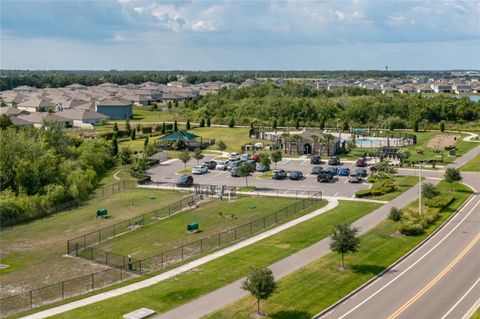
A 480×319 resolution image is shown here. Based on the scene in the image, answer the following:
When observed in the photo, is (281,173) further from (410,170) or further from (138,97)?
(138,97)

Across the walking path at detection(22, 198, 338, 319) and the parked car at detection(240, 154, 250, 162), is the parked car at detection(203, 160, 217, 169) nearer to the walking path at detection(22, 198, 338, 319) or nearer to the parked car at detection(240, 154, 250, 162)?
the parked car at detection(240, 154, 250, 162)

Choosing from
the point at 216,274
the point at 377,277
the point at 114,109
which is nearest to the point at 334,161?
the point at 377,277

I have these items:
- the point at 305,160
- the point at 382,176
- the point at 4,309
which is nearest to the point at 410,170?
the point at 382,176

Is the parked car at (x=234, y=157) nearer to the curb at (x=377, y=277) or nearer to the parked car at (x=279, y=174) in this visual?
the parked car at (x=279, y=174)

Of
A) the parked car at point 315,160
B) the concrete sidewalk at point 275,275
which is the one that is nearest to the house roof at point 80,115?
the parked car at point 315,160

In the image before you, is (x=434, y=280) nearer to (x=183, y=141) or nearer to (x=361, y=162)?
(x=361, y=162)

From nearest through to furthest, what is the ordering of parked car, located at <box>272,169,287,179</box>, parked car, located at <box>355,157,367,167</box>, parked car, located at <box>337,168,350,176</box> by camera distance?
parked car, located at <box>272,169,287,179</box>, parked car, located at <box>337,168,350,176</box>, parked car, located at <box>355,157,367,167</box>

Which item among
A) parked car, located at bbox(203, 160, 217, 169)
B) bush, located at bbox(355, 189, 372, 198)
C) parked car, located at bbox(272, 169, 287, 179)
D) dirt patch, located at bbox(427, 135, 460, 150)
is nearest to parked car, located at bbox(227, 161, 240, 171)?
parked car, located at bbox(203, 160, 217, 169)

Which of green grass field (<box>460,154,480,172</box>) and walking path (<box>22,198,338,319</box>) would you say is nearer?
walking path (<box>22,198,338,319</box>)
